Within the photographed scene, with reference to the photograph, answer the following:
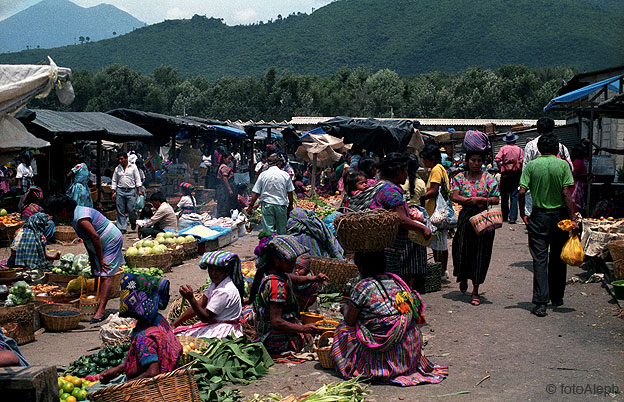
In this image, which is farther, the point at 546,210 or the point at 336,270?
the point at 336,270

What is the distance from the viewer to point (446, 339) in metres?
5.98

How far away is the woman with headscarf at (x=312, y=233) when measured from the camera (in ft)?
25.0

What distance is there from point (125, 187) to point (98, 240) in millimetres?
7569

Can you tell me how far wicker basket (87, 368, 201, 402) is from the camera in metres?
3.65

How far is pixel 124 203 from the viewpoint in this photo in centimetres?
1464

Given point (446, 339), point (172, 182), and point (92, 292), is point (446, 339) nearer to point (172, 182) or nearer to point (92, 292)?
point (92, 292)

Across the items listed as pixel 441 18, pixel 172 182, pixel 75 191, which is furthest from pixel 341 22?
pixel 75 191

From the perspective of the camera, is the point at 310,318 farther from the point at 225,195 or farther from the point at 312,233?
the point at 225,195

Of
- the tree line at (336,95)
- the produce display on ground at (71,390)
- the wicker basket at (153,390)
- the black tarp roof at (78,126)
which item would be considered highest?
the tree line at (336,95)

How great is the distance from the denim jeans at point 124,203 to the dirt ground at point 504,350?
22.1 ft

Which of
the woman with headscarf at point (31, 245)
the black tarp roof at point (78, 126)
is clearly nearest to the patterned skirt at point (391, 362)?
the woman with headscarf at point (31, 245)

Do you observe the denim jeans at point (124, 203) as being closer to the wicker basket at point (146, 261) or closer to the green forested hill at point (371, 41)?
the wicker basket at point (146, 261)

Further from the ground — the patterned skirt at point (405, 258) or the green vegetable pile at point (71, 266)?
the patterned skirt at point (405, 258)

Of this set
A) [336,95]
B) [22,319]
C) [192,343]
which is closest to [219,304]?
[192,343]
